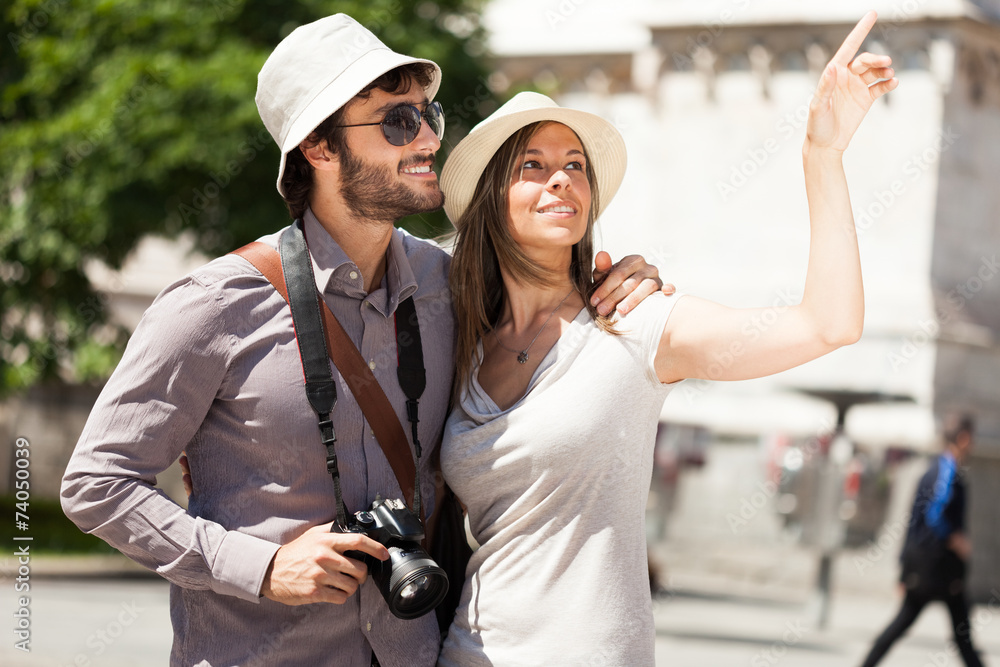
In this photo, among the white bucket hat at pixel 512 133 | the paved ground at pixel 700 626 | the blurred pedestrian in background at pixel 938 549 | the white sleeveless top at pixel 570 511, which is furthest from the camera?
the paved ground at pixel 700 626

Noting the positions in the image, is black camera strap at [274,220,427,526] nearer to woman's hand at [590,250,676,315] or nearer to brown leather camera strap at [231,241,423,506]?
brown leather camera strap at [231,241,423,506]

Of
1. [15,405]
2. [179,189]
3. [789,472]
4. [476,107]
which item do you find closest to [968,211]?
[789,472]

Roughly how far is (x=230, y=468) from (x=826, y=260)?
1383mm

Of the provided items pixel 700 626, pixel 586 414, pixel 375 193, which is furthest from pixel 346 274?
pixel 700 626

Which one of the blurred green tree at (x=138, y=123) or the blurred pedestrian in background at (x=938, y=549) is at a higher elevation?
the blurred green tree at (x=138, y=123)

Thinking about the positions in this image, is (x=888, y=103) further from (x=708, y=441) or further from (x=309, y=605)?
(x=309, y=605)

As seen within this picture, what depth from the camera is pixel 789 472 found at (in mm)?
14195

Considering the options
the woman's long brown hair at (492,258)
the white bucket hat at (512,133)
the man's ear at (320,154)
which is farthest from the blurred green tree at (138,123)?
the man's ear at (320,154)

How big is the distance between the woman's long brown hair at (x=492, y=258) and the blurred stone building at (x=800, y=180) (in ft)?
35.7

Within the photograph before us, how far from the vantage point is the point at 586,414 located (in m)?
2.76

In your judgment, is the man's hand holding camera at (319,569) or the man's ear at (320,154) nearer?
the man's hand holding camera at (319,569)

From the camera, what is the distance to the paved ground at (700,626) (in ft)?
28.8

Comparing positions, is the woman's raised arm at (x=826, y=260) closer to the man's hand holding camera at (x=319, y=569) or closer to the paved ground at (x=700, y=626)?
the man's hand holding camera at (x=319, y=569)

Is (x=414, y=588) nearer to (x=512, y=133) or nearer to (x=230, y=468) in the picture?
(x=230, y=468)
